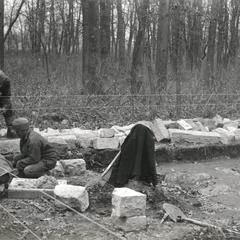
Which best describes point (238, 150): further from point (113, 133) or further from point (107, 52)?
point (107, 52)

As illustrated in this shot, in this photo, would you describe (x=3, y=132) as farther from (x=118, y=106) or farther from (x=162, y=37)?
(x=162, y=37)

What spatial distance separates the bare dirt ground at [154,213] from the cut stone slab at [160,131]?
1.44 meters

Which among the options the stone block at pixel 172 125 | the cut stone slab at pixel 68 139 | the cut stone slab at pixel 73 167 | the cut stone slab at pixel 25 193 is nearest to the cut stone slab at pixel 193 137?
the stone block at pixel 172 125

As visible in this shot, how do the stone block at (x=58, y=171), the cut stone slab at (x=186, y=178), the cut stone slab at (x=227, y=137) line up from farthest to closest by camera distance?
the cut stone slab at (x=227, y=137) → the cut stone slab at (x=186, y=178) → the stone block at (x=58, y=171)

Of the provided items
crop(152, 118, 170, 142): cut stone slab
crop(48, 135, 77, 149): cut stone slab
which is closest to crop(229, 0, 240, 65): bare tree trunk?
crop(152, 118, 170, 142): cut stone slab

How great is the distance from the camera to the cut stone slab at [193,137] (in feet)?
38.7

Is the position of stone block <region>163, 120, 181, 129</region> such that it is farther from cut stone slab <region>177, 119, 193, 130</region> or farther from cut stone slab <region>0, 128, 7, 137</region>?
cut stone slab <region>0, 128, 7, 137</region>

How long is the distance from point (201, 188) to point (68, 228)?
3.64 m

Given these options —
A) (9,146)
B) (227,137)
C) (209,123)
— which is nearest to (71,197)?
(9,146)

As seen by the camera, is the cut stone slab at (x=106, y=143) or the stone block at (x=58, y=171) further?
the cut stone slab at (x=106, y=143)

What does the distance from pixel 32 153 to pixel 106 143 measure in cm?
289

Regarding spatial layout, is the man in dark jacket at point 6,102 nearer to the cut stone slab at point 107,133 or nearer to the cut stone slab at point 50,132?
the cut stone slab at point 50,132

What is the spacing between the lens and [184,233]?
6.41 meters

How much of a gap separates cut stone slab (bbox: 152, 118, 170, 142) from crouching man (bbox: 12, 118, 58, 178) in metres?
3.75
